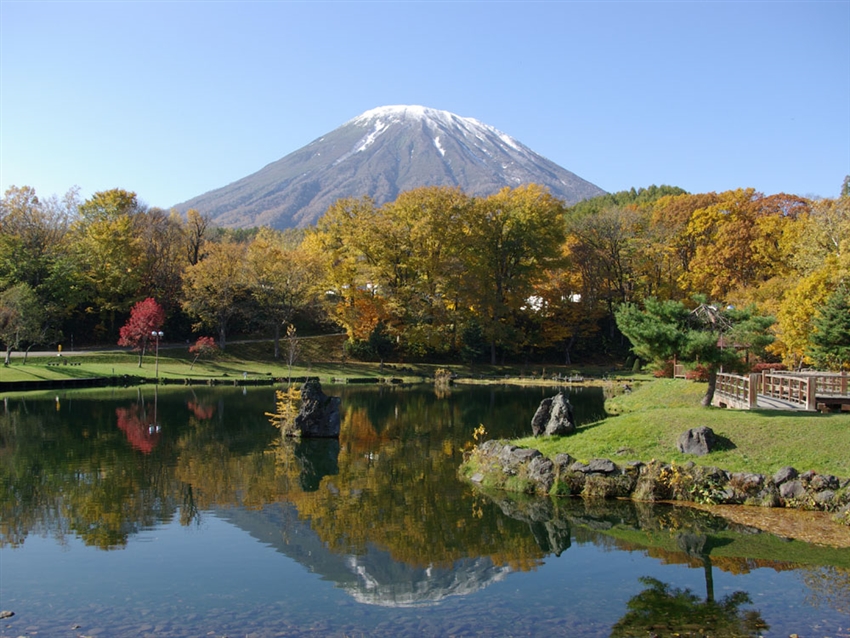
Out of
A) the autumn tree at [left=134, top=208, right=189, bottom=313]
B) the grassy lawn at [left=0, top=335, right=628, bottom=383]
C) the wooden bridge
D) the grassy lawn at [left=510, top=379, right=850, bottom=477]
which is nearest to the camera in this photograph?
the grassy lawn at [left=510, top=379, right=850, bottom=477]

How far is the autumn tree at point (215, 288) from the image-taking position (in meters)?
60.5

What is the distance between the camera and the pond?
33.1 ft

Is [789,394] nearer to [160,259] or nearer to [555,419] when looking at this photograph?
[555,419]

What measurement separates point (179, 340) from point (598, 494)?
182 ft

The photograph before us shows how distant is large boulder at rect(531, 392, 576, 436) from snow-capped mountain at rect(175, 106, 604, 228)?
445 ft

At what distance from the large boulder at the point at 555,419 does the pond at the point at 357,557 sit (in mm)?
2928

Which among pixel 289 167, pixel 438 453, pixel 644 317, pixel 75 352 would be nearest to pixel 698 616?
pixel 644 317

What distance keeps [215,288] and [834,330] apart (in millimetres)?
45943

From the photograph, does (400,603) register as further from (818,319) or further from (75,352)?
(75,352)

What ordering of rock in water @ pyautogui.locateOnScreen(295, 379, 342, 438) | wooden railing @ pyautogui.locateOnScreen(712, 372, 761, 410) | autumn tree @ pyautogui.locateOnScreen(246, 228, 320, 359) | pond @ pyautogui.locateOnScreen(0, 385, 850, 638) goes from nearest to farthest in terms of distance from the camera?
pond @ pyautogui.locateOnScreen(0, 385, 850, 638)
wooden railing @ pyautogui.locateOnScreen(712, 372, 761, 410)
rock in water @ pyautogui.locateOnScreen(295, 379, 342, 438)
autumn tree @ pyautogui.locateOnScreen(246, 228, 320, 359)

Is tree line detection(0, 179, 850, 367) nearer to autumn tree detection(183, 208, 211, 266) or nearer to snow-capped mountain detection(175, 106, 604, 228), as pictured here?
autumn tree detection(183, 208, 211, 266)

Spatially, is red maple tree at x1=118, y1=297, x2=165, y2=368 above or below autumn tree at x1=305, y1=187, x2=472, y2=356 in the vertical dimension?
below

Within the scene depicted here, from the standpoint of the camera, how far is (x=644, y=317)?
21.4 metres

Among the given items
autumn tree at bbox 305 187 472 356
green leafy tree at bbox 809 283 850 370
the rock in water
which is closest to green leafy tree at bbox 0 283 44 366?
autumn tree at bbox 305 187 472 356
